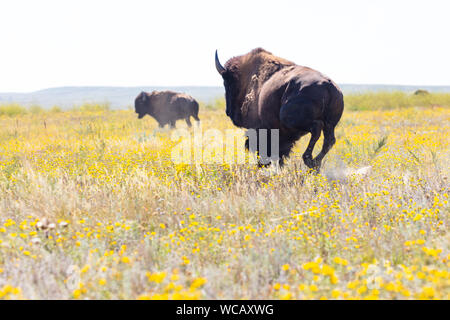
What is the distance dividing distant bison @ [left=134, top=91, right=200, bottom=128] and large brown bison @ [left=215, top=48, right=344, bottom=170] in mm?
9472

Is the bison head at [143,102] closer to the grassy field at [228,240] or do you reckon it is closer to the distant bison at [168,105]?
the distant bison at [168,105]

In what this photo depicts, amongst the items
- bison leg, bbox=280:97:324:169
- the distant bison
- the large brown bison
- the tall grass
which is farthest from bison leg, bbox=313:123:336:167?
the tall grass

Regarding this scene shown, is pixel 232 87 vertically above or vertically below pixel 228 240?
above

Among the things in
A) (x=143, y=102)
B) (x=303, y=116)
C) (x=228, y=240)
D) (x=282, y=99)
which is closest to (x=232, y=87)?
(x=282, y=99)

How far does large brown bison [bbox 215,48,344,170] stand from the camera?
4.46 metres

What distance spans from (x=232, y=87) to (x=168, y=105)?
10.0 meters

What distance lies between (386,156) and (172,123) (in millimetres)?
11182

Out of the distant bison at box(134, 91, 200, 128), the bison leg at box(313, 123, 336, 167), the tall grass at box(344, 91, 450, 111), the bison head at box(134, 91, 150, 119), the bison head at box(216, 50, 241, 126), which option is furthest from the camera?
the tall grass at box(344, 91, 450, 111)

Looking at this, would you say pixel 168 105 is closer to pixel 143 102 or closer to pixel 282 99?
pixel 143 102

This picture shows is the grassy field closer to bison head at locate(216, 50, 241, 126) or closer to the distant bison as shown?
bison head at locate(216, 50, 241, 126)

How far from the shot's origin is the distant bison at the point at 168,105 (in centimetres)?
1593

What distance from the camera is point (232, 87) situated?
6.52m
